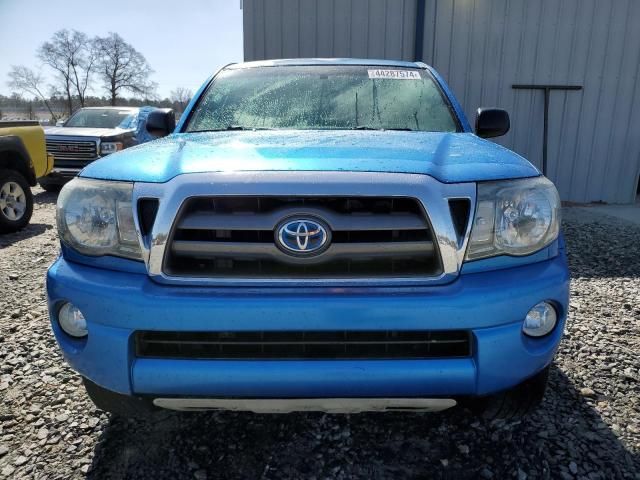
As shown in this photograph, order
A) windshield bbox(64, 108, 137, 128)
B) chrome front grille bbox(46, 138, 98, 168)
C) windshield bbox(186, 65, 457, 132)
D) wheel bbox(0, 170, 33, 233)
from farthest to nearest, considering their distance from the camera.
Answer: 1. windshield bbox(64, 108, 137, 128)
2. chrome front grille bbox(46, 138, 98, 168)
3. wheel bbox(0, 170, 33, 233)
4. windshield bbox(186, 65, 457, 132)

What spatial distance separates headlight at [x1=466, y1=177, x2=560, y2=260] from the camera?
1.65m

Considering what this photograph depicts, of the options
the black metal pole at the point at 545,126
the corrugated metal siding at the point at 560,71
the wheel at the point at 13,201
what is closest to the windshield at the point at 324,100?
the wheel at the point at 13,201

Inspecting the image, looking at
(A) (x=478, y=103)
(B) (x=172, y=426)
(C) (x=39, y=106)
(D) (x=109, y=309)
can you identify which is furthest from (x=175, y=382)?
(C) (x=39, y=106)

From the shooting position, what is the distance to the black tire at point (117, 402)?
190 cm

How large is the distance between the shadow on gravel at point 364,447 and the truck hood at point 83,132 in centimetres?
830

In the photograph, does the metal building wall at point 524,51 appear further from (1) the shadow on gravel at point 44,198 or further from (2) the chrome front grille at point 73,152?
(1) the shadow on gravel at point 44,198

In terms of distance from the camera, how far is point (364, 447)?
2.04 meters

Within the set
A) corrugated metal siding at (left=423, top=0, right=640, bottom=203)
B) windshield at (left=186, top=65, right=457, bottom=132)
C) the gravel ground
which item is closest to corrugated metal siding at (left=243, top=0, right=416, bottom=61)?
corrugated metal siding at (left=423, top=0, right=640, bottom=203)

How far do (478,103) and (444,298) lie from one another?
741cm

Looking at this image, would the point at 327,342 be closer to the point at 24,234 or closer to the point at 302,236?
the point at 302,236

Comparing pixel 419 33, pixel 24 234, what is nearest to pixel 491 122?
pixel 419 33

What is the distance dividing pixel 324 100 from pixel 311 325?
1715 millimetres

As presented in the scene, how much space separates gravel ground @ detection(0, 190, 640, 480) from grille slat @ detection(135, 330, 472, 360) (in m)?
0.61

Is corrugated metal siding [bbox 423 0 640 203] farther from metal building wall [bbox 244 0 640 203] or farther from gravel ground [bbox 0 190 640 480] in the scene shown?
gravel ground [bbox 0 190 640 480]
